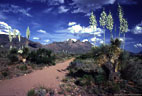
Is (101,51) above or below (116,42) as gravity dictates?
below

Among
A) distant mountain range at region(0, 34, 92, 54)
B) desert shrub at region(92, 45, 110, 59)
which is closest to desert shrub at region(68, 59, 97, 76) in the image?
desert shrub at region(92, 45, 110, 59)

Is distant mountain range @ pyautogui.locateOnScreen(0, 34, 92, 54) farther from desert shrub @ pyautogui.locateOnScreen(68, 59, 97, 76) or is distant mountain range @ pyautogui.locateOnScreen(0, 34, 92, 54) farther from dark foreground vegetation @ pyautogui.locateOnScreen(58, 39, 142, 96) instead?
dark foreground vegetation @ pyautogui.locateOnScreen(58, 39, 142, 96)

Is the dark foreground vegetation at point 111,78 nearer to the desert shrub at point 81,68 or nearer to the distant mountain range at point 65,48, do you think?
the desert shrub at point 81,68

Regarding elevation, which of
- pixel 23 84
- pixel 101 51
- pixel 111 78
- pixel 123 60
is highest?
pixel 101 51

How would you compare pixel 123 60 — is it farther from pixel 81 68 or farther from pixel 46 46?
pixel 46 46

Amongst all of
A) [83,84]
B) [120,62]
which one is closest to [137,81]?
[120,62]

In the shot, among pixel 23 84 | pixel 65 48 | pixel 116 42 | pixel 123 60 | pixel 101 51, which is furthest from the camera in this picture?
pixel 65 48

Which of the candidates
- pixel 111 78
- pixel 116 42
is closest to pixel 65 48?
pixel 116 42

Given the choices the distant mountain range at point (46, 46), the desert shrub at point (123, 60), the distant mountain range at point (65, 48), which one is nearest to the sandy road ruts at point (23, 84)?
the desert shrub at point (123, 60)

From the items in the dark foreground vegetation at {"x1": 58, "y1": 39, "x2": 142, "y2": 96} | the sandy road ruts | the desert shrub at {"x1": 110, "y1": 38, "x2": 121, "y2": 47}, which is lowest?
the sandy road ruts

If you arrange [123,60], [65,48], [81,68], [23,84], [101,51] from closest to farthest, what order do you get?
[23,84]
[123,60]
[101,51]
[81,68]
[65,48]

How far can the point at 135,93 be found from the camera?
5.79 m

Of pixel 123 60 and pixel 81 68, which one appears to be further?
pixel 81 68

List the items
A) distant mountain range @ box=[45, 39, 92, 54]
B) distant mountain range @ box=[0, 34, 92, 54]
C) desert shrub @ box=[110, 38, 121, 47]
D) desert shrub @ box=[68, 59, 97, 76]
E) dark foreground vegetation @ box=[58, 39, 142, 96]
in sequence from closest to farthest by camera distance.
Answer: dark foreground vegetation @ box=[58, 39, 142, 96] < desert shrub @ box=[110, 38, 121, 47] < desert shrub @ box=[68, 59, 97, 76] < distant mountain range @ box=[0, 34, 92, 54] < distant mountain range @ box=[45, 39, 92, 54]
